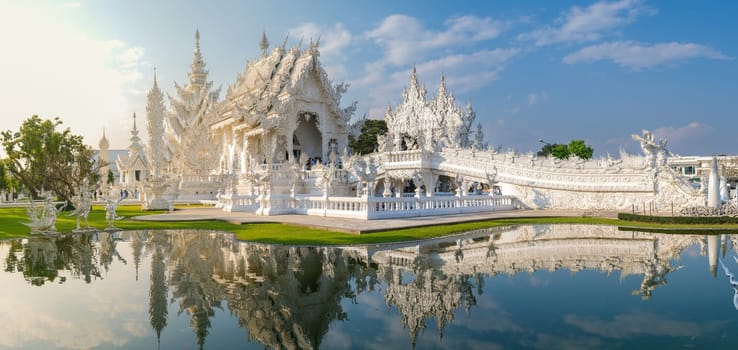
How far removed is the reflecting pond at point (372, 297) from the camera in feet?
16.4

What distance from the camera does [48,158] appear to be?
2800cm

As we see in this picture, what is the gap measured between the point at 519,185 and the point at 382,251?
14.3 metres

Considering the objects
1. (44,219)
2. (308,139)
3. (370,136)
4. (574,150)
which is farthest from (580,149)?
(44,219)

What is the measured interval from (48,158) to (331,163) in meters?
16.1

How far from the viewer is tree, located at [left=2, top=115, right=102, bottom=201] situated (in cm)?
2811

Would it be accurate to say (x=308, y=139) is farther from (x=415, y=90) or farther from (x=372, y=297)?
(x=372, y=297)

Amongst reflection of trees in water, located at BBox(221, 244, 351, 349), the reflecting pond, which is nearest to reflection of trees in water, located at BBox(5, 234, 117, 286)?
the reflecting pond

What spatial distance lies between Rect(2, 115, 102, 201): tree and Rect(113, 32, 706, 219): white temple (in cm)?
384

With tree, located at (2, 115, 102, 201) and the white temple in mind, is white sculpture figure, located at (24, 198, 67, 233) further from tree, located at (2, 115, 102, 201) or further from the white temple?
tree, located at (2, 115, 102, 201)

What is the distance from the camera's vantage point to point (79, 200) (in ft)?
47.4

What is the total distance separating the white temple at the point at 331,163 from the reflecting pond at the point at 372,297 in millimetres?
7144

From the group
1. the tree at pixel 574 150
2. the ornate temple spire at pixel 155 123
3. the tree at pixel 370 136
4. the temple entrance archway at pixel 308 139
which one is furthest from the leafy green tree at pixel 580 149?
the ornate temple spire at pixel 155 123

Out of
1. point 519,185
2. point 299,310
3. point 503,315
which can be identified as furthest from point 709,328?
point 519,185

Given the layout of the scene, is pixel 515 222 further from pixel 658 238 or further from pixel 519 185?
pixel 519 185
